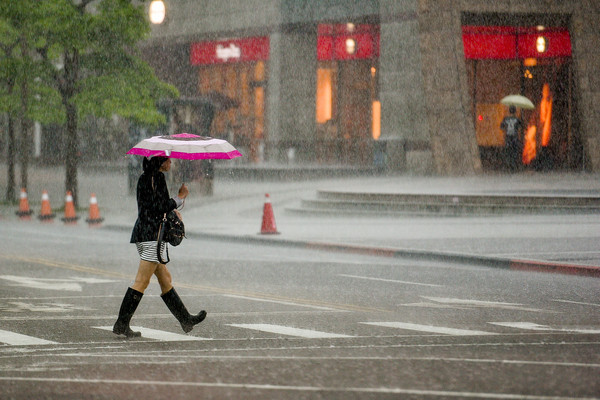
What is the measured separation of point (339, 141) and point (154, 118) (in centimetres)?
1701

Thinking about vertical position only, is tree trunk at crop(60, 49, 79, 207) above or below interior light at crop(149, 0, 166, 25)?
below

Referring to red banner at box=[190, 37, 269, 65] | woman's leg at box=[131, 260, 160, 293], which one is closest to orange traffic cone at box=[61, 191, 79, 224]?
woman's leg at box=[131, 260, 160, 293]

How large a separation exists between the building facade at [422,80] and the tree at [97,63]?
3.13 metres

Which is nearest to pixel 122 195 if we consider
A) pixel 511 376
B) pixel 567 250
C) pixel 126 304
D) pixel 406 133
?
pixel 406 133

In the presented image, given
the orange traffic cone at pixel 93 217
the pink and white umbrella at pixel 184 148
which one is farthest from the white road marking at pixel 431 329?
the orange traffic cone at pixel 93 217

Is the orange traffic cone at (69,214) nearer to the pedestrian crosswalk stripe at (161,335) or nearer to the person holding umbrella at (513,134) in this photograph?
the person holding umbrella at (513,134)

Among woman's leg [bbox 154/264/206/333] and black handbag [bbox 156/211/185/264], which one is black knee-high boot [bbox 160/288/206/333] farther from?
black handbag [bbox 156/211/185/264]

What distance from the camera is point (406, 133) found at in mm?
40281

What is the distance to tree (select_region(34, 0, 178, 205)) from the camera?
29.8m

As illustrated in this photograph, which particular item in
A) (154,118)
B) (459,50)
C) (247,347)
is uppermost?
(459,50)

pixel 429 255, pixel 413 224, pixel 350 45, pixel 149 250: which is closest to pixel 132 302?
pixel 149 250

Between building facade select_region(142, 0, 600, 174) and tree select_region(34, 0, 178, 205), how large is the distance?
3.13 metres

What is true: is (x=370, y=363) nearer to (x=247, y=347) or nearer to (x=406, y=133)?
(x=247, y=347)

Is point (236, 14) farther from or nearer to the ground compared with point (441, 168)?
farther from the ground
